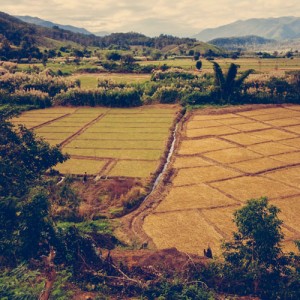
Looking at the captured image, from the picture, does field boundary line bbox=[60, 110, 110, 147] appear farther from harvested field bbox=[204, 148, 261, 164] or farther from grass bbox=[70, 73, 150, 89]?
harvested field bbox=[204, 148, 261, 164]

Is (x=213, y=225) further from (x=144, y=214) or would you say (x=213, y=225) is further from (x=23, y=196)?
(x=23, y=196)

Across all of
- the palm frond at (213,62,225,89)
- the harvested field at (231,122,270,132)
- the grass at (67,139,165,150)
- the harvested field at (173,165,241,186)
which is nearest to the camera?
the harvested field at (173,165,241,186)

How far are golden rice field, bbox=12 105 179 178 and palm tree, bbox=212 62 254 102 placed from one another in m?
8.32

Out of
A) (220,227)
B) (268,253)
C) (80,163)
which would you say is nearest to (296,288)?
(268,253)

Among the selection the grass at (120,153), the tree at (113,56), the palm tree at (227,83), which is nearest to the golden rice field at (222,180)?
the grass at (120,153)

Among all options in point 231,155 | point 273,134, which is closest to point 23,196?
point 231,155

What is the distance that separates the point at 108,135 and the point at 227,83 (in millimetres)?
25078

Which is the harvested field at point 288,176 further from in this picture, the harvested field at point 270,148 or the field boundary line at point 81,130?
the field boundary line at point 81,130

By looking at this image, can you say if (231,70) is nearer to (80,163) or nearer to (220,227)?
(80,163)

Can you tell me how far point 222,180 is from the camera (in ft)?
87.9

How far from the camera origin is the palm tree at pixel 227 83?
180ft

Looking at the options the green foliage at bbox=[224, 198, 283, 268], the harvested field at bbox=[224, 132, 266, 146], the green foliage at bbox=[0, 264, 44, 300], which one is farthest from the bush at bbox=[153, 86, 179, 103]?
the green foliage at bbox=[0, 264, 44, 300]

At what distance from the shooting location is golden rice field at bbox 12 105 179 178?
3000cm

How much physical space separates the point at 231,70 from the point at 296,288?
45993 mm
